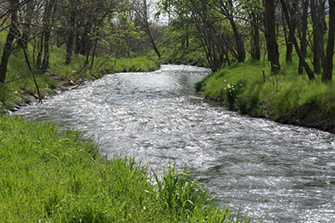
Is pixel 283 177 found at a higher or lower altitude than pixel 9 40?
lower

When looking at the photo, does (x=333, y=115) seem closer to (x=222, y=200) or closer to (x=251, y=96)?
(x=251, y=96)

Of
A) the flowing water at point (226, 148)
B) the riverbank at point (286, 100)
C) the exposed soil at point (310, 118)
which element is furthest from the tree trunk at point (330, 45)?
the flowing water at point (226, 148)

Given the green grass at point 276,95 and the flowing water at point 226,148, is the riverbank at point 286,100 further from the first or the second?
the flowing water at point 226,148

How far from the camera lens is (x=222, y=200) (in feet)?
14.7

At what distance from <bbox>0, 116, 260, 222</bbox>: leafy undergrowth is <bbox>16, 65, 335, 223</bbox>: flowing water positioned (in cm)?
58

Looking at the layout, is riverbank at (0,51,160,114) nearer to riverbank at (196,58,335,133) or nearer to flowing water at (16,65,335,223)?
flowing water at (16,65,335,223)

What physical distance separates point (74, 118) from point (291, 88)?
760 centimetres

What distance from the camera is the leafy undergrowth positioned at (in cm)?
328

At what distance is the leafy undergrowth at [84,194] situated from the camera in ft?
10.8

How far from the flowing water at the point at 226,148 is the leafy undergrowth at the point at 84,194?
1.90 feet

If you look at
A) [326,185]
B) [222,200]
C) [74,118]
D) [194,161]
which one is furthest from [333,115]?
[74,118]

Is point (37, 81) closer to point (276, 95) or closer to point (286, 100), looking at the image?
point (276, 95)

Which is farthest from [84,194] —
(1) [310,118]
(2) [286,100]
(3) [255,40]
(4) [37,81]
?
(3) [255,40]

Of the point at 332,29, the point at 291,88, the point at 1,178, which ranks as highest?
the point at 332,29
